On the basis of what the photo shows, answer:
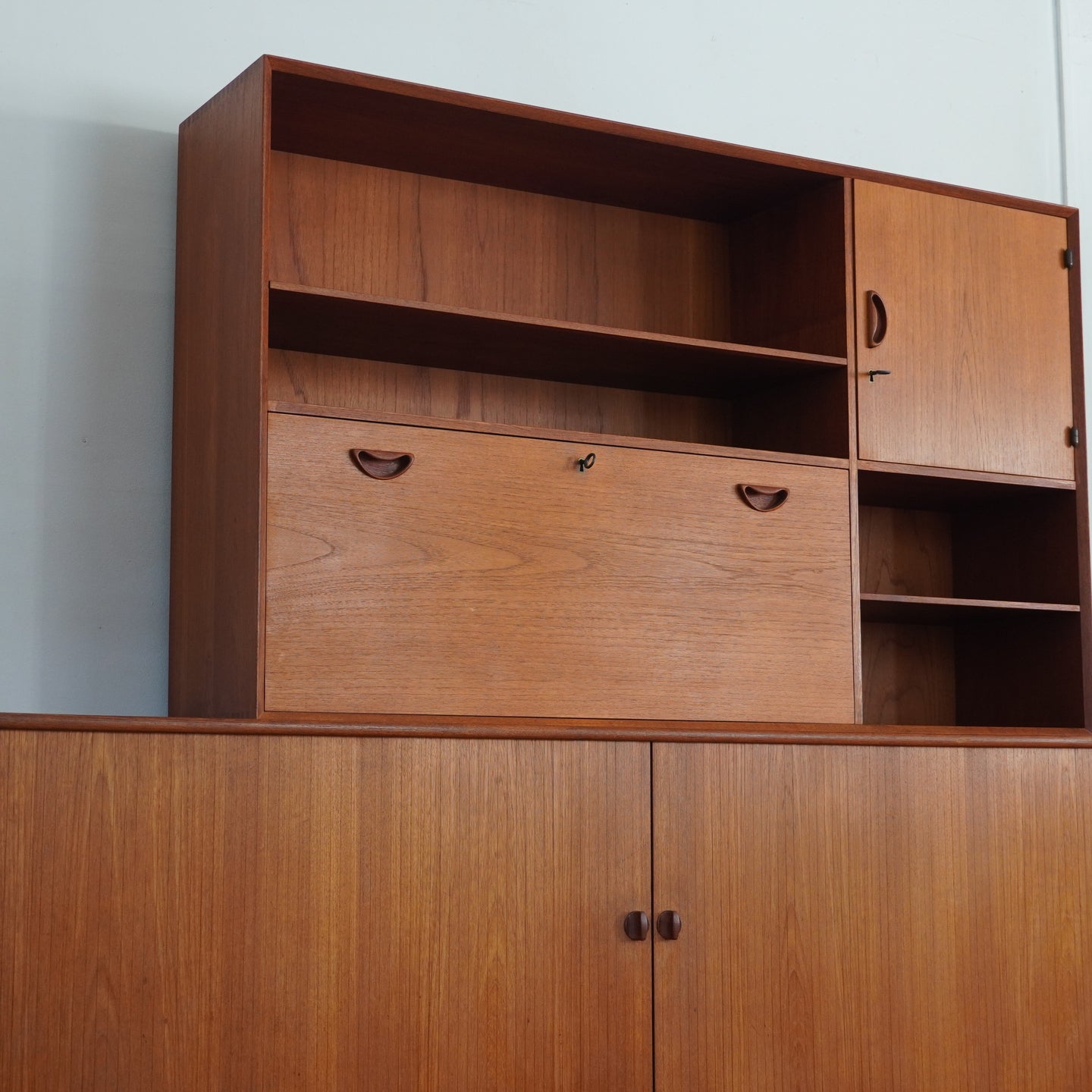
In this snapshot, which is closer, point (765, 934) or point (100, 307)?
point (765, 934)

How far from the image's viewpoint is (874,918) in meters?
2.14

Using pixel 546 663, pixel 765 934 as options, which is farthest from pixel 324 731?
pixel 765 934

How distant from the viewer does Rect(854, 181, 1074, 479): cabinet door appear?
2389 mm

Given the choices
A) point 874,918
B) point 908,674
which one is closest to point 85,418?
point 874,918

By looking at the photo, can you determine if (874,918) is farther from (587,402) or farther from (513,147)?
(513,147)

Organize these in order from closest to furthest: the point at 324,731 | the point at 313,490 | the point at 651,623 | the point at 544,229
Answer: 1. the point at 324,731
2. the point at 313,490
3. the point at 651,623
4. the point at 544,229

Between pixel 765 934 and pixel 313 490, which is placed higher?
pixel 313 490

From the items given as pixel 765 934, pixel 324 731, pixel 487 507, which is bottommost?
pixel 765 934

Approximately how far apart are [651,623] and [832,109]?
1.37m

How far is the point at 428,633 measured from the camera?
1999mm

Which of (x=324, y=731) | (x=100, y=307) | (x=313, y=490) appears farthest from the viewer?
(x=100, y=307)

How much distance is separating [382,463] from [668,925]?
0.78m

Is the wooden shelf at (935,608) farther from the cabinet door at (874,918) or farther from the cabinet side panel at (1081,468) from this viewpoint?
the cabinet door at (874,918)

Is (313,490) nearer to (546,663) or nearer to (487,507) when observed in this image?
(487,507)
